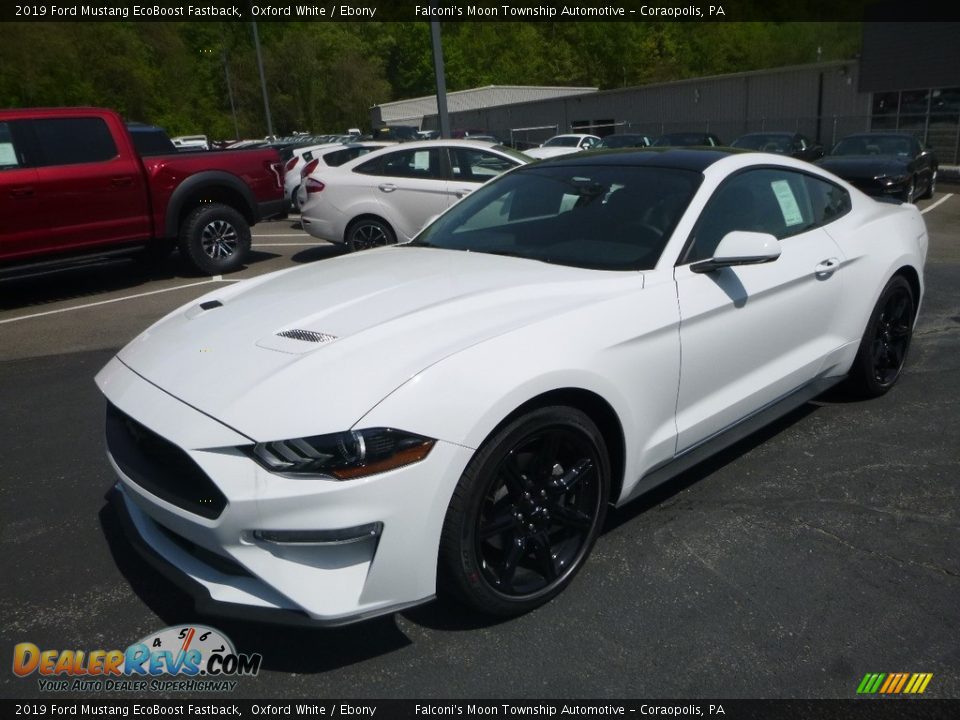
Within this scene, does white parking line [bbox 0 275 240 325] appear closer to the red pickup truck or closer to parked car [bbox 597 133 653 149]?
the red pickup truck

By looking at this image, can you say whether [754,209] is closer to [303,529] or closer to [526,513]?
[526,513]

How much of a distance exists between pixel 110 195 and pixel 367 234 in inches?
117

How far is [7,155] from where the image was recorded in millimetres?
8281

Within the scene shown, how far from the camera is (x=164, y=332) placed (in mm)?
3160

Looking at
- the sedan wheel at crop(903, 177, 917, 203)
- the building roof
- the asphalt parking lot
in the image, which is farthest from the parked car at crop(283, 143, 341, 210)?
the building roof

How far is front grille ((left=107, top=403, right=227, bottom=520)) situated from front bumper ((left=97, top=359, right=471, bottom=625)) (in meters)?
0.01

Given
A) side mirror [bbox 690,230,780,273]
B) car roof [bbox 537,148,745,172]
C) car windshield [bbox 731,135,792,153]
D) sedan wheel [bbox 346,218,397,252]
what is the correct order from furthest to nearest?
car windshield [bbox 731,135,792,153] → sedan wheel [bbox 346,218,397,252] → car roof [bbox 537,148,745,172] → side mirror [bbox 690,230,780,273]

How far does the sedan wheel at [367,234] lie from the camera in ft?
33.0

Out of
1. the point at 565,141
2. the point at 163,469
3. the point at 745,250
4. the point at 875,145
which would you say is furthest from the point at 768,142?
the point at 163,469

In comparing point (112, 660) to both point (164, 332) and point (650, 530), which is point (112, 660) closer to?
point (164, 332)

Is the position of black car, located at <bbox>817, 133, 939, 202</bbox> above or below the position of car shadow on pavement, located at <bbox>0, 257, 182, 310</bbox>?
above

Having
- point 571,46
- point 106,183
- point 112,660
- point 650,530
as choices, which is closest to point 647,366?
point 650,530

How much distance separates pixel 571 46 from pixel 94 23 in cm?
5126

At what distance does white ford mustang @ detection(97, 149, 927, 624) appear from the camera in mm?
2354
